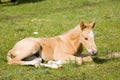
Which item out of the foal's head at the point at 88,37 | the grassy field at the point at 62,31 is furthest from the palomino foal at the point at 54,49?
the grassy field at the point at 62,31

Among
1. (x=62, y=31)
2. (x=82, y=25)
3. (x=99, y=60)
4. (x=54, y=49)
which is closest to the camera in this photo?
(x=82, y=25)

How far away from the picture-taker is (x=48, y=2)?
35031 mm

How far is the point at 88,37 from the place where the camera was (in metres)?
11.3

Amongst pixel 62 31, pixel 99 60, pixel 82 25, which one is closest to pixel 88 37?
pixel 82 25

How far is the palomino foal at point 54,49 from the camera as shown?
38.1ft

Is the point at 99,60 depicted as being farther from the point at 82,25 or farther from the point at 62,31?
the point at 62,31

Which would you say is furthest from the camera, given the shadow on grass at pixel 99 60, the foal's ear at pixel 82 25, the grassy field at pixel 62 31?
the shadow on grass at pixel 99 60

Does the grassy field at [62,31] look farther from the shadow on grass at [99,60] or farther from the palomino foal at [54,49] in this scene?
the palomino foal at [54,49]

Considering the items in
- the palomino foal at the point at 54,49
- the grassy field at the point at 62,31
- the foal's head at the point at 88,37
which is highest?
the foal's head at the point at 88,37

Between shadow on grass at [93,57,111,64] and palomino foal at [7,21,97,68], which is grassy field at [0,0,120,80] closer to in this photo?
shadow on grass at [93,57,111,64]

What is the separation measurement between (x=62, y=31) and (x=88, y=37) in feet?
25.1

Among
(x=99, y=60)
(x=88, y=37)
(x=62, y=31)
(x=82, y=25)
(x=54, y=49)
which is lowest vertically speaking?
(x=62, y=31)

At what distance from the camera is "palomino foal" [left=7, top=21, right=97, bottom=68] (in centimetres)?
1161

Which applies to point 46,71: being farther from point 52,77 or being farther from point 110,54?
point 110,54
